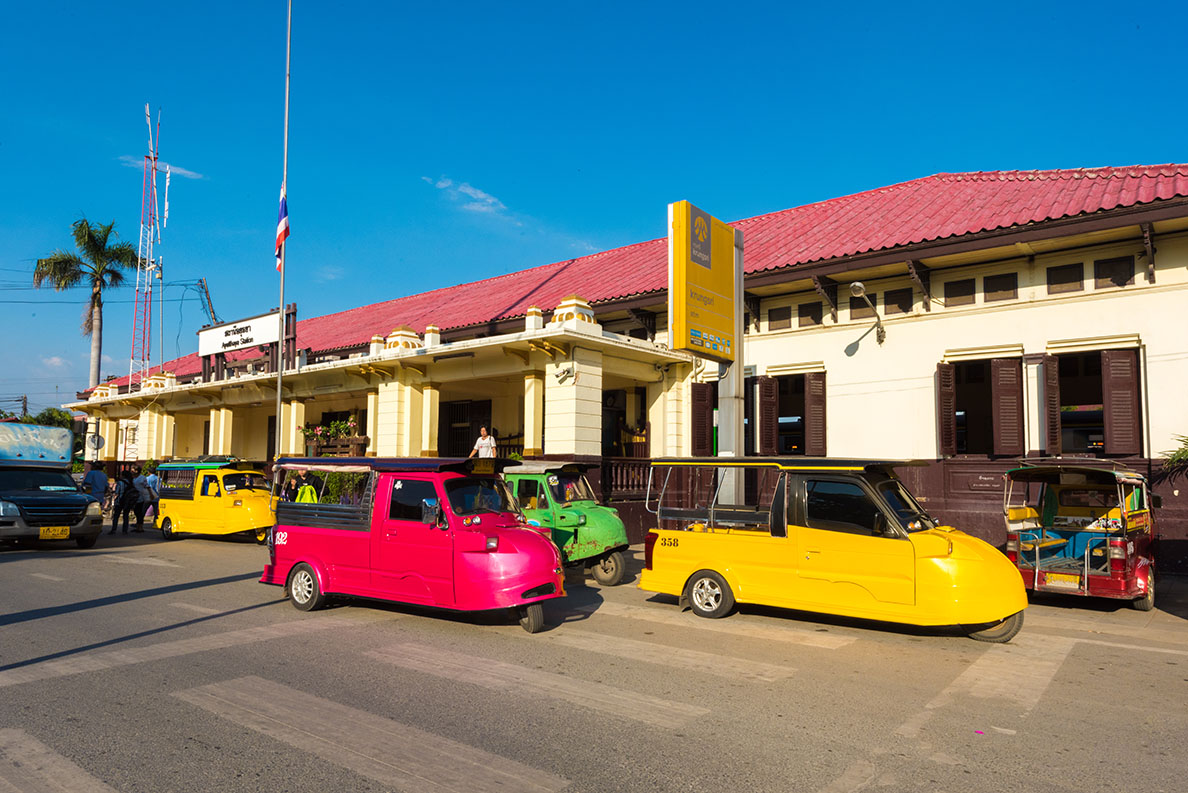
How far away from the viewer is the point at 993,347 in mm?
15203

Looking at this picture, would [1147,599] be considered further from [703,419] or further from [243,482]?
[243,482]

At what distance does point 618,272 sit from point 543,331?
237 inches

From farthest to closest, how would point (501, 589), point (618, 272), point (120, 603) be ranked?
point (618, 272) → point (120, 603) → point (501, 589)

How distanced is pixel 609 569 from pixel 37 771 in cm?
851

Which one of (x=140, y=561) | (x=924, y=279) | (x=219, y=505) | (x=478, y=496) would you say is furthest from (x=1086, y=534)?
(x=219, y=505)

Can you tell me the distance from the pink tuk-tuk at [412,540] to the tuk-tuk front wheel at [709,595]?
69.5 inches

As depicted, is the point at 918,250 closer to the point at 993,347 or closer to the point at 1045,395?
the point at 993,347

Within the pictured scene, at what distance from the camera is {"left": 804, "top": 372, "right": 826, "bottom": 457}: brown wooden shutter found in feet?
56.6

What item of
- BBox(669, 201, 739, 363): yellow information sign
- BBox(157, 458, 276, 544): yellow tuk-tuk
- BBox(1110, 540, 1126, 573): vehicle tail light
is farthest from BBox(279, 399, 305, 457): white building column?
BBox(1110, 540, 1126, 573): vehicle tail light

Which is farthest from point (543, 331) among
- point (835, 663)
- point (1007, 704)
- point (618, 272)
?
point (1007, 704)

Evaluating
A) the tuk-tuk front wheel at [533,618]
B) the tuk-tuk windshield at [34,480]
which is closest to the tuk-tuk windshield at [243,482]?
the tuk-tuk windshield at [34,480]

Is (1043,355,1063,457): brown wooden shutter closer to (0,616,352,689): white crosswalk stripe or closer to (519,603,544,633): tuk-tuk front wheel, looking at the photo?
(519,603,544,633): tuk-tuk front wheel

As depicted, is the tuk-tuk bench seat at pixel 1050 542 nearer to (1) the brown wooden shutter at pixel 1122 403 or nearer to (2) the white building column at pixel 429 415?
(1) the brown wooden shutter at pixel 1122 403

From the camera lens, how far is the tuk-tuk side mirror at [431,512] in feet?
27.9
